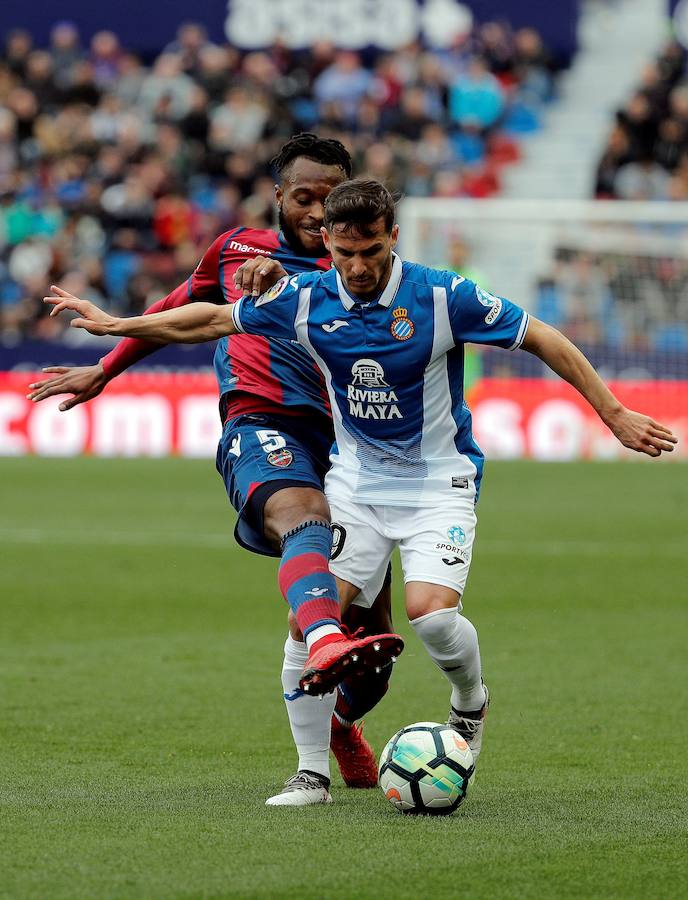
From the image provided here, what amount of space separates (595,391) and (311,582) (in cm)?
110

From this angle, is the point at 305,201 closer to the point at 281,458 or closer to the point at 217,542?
the point at 281,458

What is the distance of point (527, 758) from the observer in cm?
611

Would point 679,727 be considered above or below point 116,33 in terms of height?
below

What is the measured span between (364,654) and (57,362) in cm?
1738

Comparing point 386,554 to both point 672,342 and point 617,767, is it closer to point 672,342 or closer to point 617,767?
point 617,767

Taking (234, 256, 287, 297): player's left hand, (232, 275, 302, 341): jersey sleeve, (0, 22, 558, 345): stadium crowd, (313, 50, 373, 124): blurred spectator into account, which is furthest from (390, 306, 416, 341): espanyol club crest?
(313, 50, 373, 124): blurred spectator

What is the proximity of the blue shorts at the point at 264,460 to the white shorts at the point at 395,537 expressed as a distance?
0.22 meters

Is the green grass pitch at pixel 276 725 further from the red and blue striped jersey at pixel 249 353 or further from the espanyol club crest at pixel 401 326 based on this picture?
the espanyol club crest at pixel 401 326

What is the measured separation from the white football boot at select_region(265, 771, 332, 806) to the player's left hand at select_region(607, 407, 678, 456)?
148 cm

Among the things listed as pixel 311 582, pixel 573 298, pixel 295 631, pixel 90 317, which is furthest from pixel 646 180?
pixel 311 582

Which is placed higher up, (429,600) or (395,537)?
(395,537)

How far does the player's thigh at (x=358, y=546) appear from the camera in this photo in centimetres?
550

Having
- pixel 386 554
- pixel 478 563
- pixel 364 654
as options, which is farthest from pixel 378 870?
pixel 478 563

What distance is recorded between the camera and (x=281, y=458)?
570 cm
